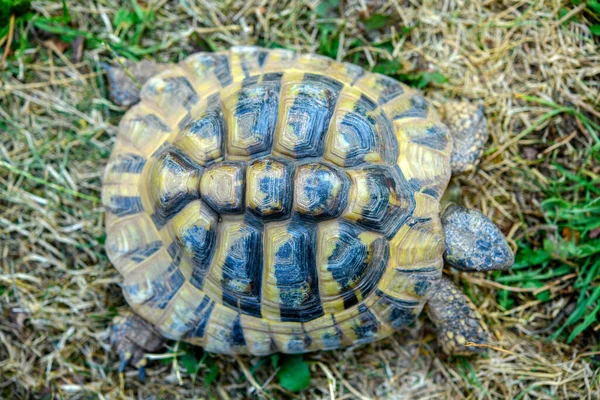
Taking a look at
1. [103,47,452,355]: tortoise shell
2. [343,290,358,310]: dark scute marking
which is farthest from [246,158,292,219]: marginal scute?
[343,290,358,310]: dark scute marking

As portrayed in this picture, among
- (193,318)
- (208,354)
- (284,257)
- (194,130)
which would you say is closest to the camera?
(284,257)

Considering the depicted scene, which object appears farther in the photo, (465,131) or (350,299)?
(465,131)

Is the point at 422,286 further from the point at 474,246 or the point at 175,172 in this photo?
the point at 175,172

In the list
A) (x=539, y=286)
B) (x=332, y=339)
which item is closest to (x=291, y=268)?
(x=332, y=339)

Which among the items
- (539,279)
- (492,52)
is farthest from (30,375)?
(492,52)

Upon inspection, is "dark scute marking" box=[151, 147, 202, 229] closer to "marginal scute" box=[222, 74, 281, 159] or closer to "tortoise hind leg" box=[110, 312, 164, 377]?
"marginal scute" box=[222, 74, 281, 159]

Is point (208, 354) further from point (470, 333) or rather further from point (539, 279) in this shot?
point (539, 279)
